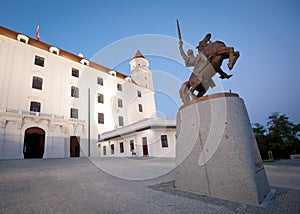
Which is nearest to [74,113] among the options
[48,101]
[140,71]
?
[48,101]

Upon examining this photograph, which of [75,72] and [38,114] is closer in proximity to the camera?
[38,114]

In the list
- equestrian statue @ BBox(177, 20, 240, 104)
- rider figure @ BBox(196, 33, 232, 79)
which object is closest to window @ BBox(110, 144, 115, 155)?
equestrian statue @ BBox(177, 20, 240, 104)

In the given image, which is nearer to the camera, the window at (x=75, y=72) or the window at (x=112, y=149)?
the window at (x=112, y=149)

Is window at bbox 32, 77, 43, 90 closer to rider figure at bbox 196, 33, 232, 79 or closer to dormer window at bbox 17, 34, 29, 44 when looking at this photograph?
dormer window at bbox 17, 34, 29, 44

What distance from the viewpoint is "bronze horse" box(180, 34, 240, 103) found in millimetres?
3861

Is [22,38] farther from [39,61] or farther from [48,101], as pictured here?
[48,101]

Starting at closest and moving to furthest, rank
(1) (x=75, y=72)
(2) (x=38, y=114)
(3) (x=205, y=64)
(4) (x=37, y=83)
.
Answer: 1. (3) (x=205, y=64)
2. (2) (x=38, y=114)
3. (4) (x=37, y=83)
4. (1) (x=75, y=72)

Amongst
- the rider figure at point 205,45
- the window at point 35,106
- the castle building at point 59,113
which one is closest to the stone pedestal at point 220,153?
the rider figure at point 205,45

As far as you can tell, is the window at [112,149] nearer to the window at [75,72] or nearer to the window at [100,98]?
the window at [100,98]

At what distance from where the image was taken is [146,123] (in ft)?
60.1

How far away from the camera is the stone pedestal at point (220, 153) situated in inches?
113

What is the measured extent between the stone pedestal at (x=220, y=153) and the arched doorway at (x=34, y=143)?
62.4 feet

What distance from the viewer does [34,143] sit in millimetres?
18484

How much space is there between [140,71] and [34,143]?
2486 cm
